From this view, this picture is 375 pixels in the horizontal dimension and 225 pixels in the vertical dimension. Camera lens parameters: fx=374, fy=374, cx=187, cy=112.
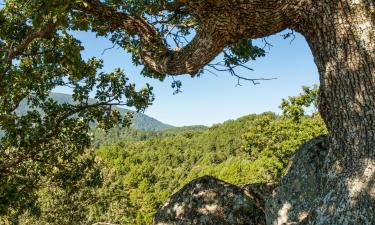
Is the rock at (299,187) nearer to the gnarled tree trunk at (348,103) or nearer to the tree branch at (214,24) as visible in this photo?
the gnarled tree trunk at (348,103)

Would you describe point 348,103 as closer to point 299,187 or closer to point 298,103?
point 299,187

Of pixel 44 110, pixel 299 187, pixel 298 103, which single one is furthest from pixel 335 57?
pixel 298 103

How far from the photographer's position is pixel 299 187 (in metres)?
7.25

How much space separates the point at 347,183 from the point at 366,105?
3.46 ft

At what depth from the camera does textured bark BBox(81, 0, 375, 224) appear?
481cm

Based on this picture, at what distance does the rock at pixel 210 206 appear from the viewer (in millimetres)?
9672

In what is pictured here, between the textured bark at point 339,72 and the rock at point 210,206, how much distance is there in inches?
178

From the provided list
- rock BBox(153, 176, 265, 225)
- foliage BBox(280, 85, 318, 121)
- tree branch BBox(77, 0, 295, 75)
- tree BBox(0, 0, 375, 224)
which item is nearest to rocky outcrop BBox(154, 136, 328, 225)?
rock BBox(153, 176, 265, 225)

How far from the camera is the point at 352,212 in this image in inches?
184

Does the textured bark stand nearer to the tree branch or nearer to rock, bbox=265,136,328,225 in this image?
the tree branch

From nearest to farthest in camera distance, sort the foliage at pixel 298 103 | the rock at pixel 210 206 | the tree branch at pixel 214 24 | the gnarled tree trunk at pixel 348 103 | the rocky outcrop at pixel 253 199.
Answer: the gnarled tree trunk at pixel 348 103 → the tree branch at pixel 214 24 → the rocky outcrop at pixel 253 199 → the rock at pixel 210 206 → the foliage at pixel 298 103

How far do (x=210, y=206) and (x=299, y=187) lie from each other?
131 inches

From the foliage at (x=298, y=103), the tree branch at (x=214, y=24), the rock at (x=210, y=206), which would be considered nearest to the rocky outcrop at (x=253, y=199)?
the rock at (x=210, y=206)

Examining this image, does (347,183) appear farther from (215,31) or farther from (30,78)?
(30,78)
